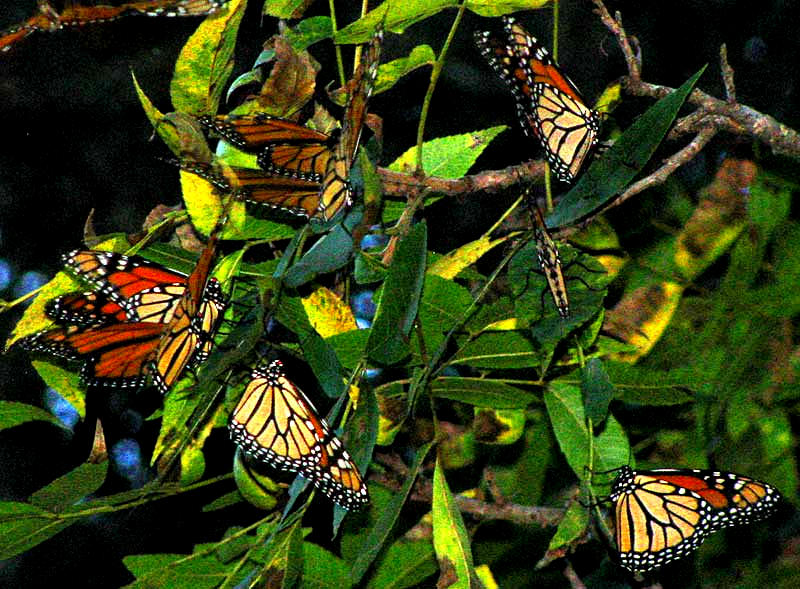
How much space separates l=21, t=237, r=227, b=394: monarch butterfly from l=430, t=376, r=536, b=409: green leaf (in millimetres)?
202

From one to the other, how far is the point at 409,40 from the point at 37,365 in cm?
79

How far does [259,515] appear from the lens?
4.22 feet

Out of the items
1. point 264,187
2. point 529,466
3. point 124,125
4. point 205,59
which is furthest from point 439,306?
point 124,125

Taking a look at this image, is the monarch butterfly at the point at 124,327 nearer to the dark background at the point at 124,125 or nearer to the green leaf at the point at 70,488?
the green leaf at the point at 70,488

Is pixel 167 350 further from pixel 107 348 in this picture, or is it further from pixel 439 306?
pixel 439 306

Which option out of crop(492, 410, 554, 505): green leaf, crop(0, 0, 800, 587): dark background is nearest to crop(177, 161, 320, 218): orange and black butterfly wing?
crop(492, 410, 554, 505): green leaf

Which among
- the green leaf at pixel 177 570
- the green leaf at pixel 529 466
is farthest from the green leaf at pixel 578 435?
the green leaf at pixel 177 570

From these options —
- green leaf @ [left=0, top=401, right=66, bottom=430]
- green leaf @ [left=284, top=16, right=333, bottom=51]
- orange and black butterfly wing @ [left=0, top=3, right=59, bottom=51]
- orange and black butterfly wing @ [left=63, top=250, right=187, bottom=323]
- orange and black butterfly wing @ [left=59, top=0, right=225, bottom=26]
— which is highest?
orange and black butterfly wing @ [left=0, top=3, right=59, bottom=51]

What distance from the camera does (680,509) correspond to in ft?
2.84

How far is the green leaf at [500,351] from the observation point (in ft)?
2.51

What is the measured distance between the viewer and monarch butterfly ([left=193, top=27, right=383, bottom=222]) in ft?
2.23

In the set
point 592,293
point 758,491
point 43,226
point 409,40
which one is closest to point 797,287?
point 758,491

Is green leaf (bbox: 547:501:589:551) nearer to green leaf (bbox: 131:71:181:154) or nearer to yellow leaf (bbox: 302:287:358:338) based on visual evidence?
yellow leaf (bbox: 302:287:358:338)

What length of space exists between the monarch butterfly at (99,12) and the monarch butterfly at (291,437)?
0.95ft
